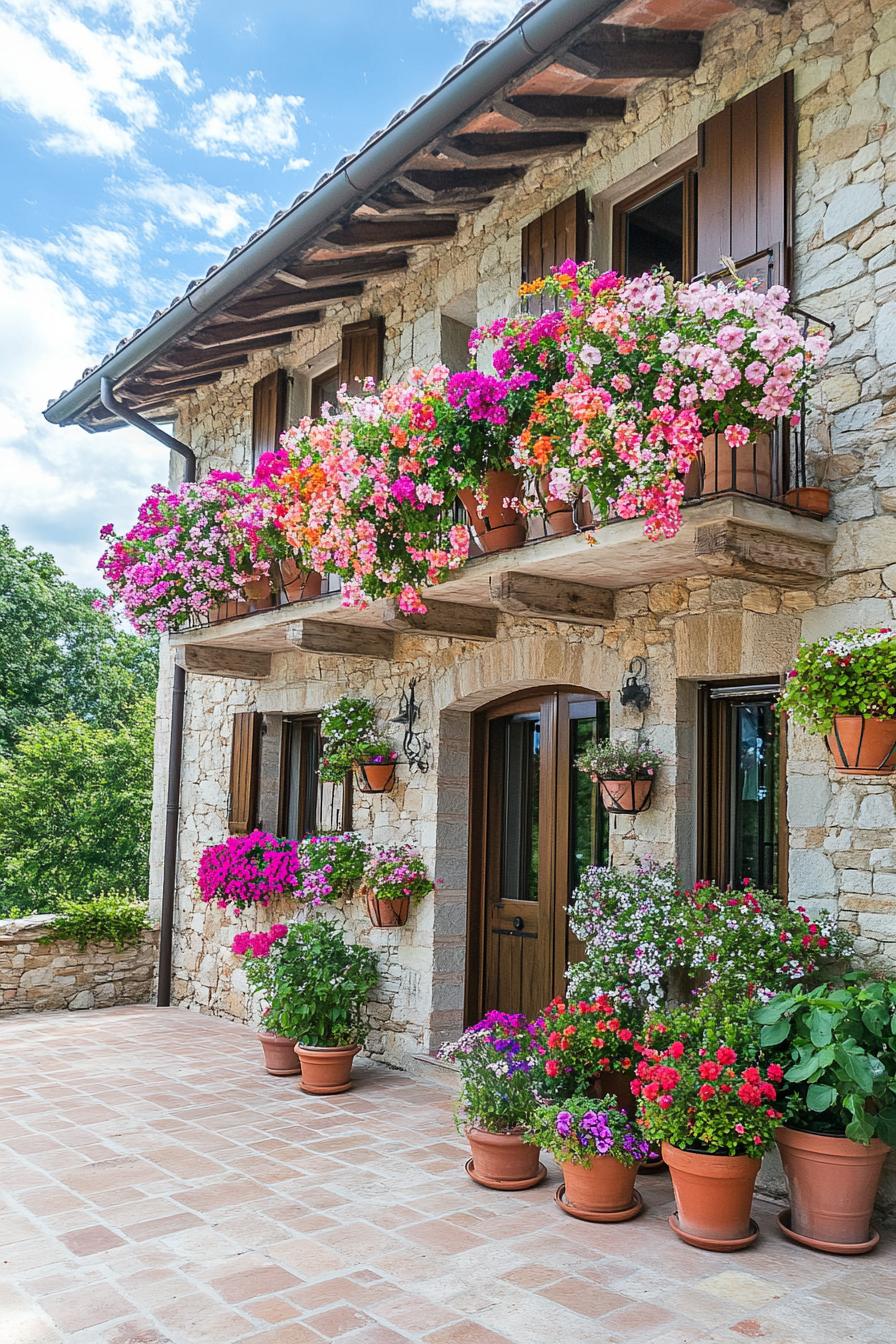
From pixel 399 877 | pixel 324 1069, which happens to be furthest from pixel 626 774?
pixel 324 1069

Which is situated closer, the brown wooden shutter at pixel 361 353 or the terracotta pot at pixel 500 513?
the terracotta pot at pixel 500 513

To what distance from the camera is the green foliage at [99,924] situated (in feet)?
29.2

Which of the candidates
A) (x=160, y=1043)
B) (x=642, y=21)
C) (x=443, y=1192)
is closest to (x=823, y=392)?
(x=642, y=21)

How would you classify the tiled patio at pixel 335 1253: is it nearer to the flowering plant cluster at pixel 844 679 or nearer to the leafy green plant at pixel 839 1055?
the leafy green plant at pixel 839 1055

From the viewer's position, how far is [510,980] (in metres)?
6.47

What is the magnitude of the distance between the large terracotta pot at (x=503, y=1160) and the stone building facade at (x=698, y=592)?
4.89 ft

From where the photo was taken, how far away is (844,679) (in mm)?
4059

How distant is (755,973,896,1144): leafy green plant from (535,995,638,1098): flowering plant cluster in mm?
749

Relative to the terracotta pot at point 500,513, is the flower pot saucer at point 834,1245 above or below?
below

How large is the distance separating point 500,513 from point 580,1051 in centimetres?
250

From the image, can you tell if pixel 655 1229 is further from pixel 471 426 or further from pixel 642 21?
pixel 642 21

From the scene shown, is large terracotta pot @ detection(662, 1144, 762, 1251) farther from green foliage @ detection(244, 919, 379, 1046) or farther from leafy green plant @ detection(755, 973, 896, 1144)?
green foliage @ detection(244, 919, 379, 1046)

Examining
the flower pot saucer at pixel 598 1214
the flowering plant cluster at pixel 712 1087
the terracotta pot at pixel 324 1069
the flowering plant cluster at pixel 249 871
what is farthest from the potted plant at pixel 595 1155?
the flowering plant cluster at pixel 249 871

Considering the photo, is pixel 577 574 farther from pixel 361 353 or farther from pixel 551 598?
pixel 361 353
